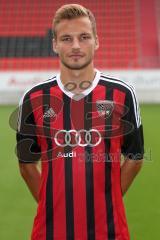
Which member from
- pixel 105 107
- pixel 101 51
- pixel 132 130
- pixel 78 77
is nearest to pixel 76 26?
pixel 78 77

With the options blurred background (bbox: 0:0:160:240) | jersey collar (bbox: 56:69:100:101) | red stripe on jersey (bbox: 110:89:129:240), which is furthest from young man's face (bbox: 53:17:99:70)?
blurred background (bbox: 0:0:160:240)

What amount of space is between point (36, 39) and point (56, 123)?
10674 millimetres

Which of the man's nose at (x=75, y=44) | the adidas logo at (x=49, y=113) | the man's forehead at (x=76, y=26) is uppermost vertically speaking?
the man's forehead at (x=76, y=26)

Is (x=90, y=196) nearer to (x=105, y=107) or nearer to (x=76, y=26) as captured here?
(x=105, y=107)

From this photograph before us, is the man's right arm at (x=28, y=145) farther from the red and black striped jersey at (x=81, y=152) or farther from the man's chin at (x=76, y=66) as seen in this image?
the man's chin at (x=76, y=66)

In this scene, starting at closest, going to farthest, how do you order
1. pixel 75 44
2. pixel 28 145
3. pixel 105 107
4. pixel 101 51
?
pixel 75 44, pixel 105 107, pixel 28 145, pixel 101 51

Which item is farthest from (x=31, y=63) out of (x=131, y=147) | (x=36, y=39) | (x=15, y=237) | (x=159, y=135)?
(x=131, y=147)

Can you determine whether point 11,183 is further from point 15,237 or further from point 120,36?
point 120,36

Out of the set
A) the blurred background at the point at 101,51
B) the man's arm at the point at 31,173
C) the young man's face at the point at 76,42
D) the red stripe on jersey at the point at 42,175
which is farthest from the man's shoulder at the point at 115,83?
the blurred background at the point at 101,51

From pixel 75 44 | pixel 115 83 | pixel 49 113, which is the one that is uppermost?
pixel 75 44

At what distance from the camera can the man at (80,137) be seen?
1603 mm

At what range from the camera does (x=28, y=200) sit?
3.60 metres

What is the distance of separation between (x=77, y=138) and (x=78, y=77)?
9.3 inches

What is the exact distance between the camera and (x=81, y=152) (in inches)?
64.0
